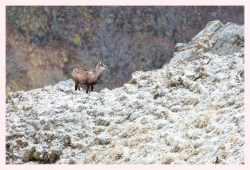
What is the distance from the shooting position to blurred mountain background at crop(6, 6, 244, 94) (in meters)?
37.3

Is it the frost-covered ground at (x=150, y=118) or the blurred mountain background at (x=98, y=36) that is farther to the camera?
the blurred mountain background at (x=98, y=36)

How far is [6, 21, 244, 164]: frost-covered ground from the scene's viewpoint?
40.9 feet

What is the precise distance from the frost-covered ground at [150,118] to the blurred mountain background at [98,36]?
18.2 meters

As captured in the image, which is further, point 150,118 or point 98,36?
point 98,36

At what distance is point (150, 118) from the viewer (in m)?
15.1

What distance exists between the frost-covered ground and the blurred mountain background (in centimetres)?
1821

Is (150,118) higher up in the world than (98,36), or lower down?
lower down

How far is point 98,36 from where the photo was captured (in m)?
Result: 41.6

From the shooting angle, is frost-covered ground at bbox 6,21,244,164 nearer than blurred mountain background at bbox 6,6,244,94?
Yes

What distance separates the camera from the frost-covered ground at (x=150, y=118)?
1248 centimetres

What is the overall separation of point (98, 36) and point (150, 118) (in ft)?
89.6

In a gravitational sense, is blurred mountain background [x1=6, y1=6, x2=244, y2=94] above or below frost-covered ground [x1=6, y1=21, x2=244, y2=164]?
above

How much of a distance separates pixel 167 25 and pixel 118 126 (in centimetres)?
2870

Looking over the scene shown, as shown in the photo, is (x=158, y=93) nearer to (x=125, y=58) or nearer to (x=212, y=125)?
(x=212, y=125)
